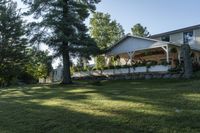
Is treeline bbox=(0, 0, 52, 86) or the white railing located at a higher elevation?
treeline bbox=(0, 0, 52, 86)

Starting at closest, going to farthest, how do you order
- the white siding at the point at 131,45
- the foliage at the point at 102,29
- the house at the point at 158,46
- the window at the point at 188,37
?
the house at the point at 158,46
the white siding at the point at 131,45
the window at the point at 188,37
the foliage at the point at 102,29

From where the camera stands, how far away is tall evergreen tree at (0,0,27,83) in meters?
43.5

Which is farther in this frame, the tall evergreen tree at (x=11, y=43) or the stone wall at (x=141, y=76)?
the tall evergreen tree at (x=11, y=43)

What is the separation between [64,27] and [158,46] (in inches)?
339

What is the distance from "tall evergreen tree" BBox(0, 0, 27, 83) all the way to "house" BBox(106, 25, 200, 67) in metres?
11.6

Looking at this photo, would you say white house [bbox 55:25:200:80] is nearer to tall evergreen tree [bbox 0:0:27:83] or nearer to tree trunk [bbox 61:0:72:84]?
tree trunk [bbox 61:0:72:84]

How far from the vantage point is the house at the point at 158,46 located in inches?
1304

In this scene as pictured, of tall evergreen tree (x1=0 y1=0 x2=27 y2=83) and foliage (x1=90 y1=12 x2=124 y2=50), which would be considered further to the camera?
foliage (x1=90 y1=12 x2=124 y2=50)

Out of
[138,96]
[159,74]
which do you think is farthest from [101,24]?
[138,96]

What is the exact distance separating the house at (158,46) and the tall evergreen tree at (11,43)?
457 inches

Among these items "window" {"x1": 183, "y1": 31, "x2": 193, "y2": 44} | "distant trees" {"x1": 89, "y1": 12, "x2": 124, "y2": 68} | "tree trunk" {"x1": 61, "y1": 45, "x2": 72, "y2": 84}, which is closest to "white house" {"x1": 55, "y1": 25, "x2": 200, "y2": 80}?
"window" {"x1": 183, "y1": 31, "x2": 193, "y2": 44}

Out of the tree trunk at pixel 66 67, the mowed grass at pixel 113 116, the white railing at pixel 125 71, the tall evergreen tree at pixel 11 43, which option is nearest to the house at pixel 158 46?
the white railing at pixel 125 71

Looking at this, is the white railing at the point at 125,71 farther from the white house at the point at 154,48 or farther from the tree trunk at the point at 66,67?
the tree trunk at the point at 66,67

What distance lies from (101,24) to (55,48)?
19755 mm
